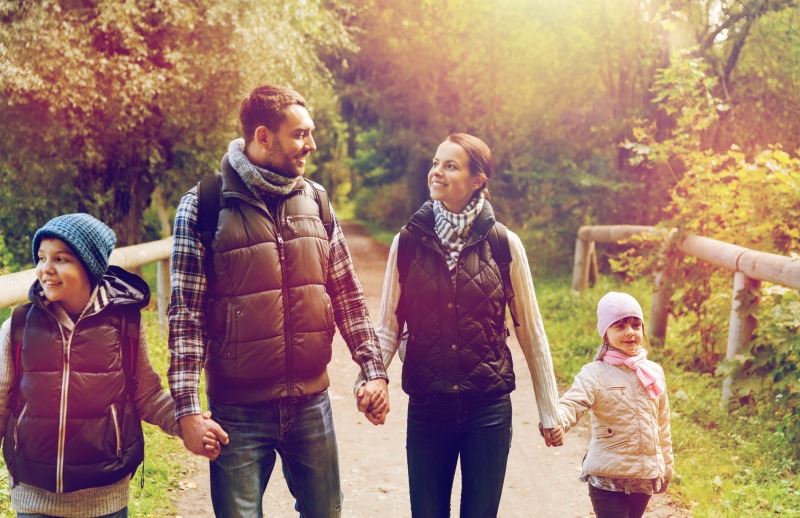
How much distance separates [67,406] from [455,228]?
1.56m

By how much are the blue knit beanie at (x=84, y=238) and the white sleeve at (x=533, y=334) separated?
1.54 metres

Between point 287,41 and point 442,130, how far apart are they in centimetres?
950

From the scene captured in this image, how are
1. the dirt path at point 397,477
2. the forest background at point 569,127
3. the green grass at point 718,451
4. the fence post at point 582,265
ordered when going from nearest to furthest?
the green grass at point 718,451 → the dirt path at point 397,477 → the forest background at point 569,127 → the fence post at point 582,265

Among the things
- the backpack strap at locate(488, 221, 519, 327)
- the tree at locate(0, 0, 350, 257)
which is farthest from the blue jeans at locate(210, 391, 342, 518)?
the tree at locate(0, 0, 350, 257)

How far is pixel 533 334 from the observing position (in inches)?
134

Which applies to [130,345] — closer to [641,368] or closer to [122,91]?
[641,368]

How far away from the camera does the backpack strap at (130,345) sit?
286 cm

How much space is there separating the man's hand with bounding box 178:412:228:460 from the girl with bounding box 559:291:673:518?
136 centimetres

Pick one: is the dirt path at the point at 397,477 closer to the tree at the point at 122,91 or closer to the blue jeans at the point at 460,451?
the blue jeans at the point at 460,451

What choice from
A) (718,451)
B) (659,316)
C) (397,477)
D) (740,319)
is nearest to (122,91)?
(659,316)

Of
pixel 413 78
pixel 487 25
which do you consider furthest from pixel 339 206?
pixel 487 25

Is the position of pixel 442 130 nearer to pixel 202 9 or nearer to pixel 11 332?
pixel 202 9

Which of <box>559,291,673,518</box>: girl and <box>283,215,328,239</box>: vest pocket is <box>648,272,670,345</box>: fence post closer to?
<box>559,291,673,518</box>: girl

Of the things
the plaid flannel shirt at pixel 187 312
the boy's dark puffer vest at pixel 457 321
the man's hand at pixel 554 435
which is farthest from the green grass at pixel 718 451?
the plaid flannel shirt at pixel 187 312
